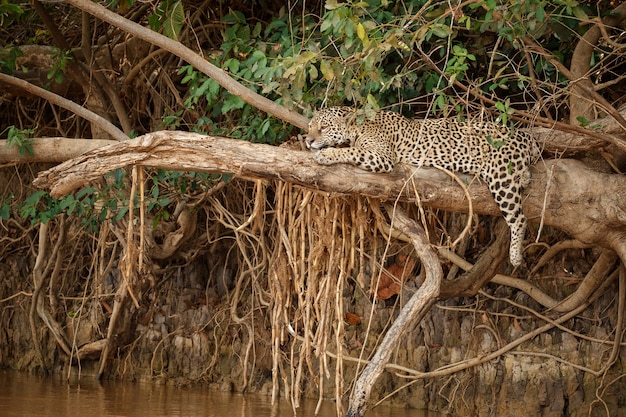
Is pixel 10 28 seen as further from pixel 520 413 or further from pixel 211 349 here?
pixel 520 413

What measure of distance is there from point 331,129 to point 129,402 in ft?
9.03

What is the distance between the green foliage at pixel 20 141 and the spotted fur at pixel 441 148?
2.12 meters

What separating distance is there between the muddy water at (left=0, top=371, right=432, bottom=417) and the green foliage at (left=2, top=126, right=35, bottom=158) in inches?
68.1

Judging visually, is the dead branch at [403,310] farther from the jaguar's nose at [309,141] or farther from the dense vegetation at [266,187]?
the jaguar's nose at [309,141]

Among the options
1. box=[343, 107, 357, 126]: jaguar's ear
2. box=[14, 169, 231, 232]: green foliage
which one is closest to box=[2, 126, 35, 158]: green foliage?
box=[14, 169, 231, 232]: green foliage

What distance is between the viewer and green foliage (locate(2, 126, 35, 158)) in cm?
Result: 665

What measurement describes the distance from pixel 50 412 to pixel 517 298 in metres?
3.45

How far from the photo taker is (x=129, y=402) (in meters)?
7.22

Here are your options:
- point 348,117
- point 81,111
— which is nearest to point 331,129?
point 348,117

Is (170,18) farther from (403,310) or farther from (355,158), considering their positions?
(403,310)

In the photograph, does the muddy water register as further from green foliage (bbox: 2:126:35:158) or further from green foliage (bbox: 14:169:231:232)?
green foliage (bbox: 2:126:35:158)

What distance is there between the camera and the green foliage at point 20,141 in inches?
262

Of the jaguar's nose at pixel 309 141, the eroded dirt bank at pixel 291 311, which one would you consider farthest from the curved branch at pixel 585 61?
the jaguar's nose at pixel 309 141

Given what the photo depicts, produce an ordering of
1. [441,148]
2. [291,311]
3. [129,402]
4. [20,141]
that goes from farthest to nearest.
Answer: [291,311], [129,402], [20,141], [441,148]
